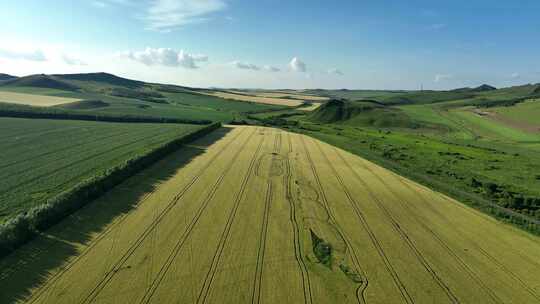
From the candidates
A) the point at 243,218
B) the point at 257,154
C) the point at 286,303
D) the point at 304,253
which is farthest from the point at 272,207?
the point at 257,154

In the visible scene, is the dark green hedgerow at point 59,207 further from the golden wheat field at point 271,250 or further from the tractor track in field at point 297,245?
Result: the tractor track in field at point 297,245

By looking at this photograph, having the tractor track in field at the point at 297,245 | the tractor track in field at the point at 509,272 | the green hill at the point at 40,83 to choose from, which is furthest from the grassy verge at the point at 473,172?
the green hill at the point at 40,83

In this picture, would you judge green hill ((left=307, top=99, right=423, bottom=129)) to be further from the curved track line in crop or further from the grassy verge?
the curved track line in crop

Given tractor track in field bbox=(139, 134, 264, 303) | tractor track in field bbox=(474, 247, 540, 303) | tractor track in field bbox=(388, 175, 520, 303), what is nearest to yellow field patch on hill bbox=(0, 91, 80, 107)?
tractor track in field bbox=(139, 134, 264, 303)

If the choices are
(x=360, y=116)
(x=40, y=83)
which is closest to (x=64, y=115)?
(x=360, y=116)

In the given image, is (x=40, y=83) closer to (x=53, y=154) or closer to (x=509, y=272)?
(x=53, y=154)

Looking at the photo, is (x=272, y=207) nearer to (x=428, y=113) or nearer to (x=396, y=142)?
(x=396, y=142)
